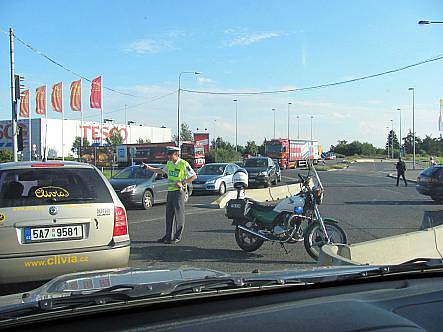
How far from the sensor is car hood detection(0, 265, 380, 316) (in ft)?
9.65

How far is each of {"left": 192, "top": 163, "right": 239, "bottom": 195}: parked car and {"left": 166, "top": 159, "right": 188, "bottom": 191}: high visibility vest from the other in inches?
451

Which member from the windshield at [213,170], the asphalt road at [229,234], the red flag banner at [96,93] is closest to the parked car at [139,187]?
the asphalt road at [229,234]

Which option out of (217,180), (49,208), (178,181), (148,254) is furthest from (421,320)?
(217,180)

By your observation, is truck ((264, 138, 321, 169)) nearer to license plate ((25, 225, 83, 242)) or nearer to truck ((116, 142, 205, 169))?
truck ((116, 142, 205, 169))

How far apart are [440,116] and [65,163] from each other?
3316 cm

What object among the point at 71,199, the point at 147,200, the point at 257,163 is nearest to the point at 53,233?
the point at 71,199

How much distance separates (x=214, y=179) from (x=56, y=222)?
1636 centimetres

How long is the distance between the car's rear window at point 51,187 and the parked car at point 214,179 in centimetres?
1515


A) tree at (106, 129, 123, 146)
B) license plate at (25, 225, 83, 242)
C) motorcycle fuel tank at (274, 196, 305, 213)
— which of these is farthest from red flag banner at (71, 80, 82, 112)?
tree at (106, 129, 123, 146)

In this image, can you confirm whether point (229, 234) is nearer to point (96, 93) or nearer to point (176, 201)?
point (176, 201)

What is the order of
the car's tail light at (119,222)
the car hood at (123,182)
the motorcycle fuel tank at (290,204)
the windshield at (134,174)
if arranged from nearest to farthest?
the car's tail light at (119,222) < the motorcycle fuel tank at (290,204) < the car hood at (123,182) < the windshield at (134,174)

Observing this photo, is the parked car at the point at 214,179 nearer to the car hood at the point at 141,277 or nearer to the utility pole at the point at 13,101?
the utility pole at the point at 13,101

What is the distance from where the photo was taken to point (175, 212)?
912 centimetres

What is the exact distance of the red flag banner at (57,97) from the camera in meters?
37.8
